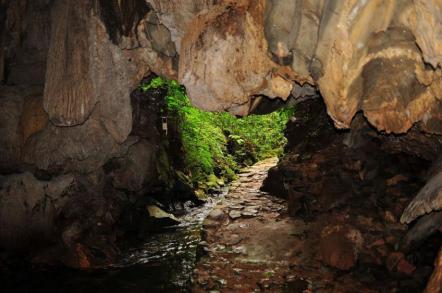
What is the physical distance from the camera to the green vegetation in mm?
14586

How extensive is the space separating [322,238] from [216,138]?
11154mm

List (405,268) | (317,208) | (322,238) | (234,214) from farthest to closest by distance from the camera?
(234,214) < (317,208) < (322,238) < (405,268)

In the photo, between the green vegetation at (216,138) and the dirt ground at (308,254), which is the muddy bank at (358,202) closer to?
the dirt ground at (308,254)

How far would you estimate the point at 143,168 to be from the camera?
448 inches

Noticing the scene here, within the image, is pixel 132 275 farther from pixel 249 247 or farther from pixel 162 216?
pixel 162 216

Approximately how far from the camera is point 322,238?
8.18m

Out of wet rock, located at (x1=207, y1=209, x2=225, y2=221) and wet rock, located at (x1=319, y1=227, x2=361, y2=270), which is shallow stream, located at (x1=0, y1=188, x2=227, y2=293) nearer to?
wet rock, located at (x1=207, y1=209, x2=225, y2=221)

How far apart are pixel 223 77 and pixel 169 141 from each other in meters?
8.33

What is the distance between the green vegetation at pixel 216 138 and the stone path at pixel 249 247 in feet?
11.5

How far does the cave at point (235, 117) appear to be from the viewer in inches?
189

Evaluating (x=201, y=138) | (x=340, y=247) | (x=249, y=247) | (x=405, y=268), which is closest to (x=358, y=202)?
(x=340, y=247)

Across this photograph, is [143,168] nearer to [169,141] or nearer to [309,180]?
[169,141]

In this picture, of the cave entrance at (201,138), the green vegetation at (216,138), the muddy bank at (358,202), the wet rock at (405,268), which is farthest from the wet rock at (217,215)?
the wet rock at (405,268)

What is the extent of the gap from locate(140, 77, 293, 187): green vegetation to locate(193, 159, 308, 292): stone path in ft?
11.5
